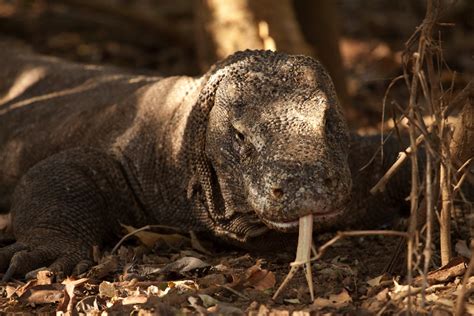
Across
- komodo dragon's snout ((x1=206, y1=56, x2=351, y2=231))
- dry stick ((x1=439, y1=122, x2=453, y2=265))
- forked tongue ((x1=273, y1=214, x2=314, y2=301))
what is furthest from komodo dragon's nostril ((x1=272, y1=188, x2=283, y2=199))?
dry stick ((x1=439, y1=122, x2=453, y2=265))

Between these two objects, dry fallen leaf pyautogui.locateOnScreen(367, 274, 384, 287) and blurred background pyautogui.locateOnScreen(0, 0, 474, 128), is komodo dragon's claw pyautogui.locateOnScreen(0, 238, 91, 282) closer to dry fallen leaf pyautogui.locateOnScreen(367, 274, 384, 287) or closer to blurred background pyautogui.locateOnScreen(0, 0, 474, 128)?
dry fallen leaf pyautogui.locateOnScreen(367, 274, 384, 287)

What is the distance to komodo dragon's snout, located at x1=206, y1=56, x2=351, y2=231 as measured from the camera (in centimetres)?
388

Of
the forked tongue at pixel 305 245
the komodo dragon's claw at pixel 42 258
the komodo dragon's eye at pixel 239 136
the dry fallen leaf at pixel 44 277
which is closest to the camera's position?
the forked tongue at pixel 305 245

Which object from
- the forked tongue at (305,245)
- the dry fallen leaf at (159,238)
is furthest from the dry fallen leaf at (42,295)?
the forked tongue at (305,245)

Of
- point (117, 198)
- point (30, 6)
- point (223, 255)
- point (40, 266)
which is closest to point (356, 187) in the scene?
point (223, 255)

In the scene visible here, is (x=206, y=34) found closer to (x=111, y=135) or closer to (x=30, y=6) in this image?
(x=111, y=135)

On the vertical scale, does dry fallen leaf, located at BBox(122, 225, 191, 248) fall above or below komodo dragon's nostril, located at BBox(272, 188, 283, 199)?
below

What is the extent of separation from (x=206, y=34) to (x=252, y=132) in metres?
3.27

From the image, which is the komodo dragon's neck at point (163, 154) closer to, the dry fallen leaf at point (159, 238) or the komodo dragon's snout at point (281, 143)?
the dry fallen leaf at point (159, 238)

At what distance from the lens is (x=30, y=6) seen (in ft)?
35.3

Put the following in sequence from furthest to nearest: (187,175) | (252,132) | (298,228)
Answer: (187,175), (252,132), (298,228)

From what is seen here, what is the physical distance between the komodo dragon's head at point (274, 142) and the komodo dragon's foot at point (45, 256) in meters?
0.76

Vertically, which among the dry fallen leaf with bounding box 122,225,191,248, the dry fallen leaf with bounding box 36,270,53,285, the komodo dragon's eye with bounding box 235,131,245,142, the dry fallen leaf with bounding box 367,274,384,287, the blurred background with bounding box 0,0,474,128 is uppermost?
the blurred background with bounding box 0,0,474,128

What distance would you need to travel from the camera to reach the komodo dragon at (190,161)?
13.3 feet
